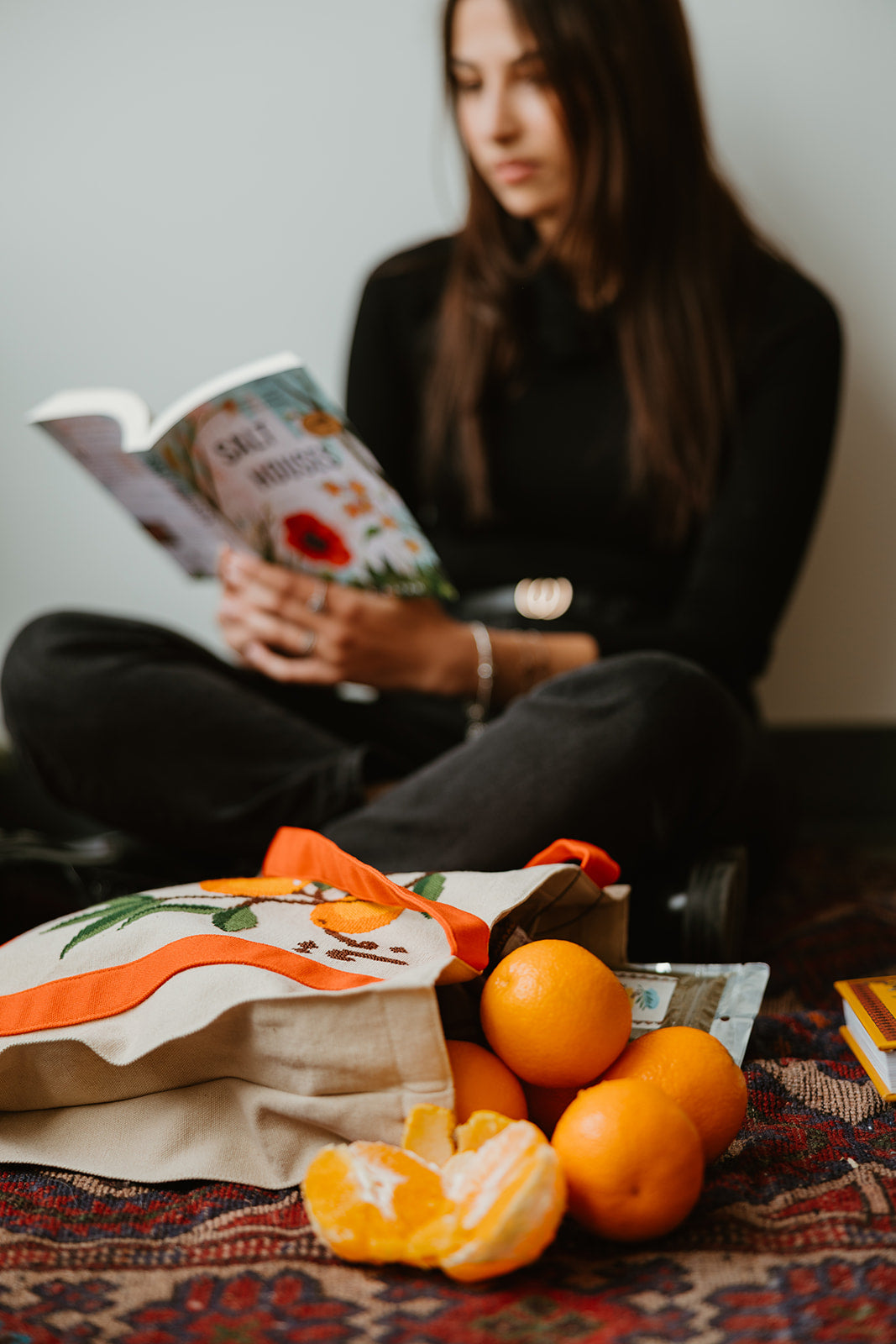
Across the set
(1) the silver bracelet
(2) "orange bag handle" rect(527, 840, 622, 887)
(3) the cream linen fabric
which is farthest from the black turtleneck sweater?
(3) the cream linen fabric

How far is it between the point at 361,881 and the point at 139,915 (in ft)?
0.45

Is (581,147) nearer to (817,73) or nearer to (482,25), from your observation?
(482,25)

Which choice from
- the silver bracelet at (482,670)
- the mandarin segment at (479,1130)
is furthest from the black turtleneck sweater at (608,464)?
the mandarin segment at (479,1130)

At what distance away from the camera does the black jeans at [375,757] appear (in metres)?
0.77

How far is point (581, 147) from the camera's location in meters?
1.04

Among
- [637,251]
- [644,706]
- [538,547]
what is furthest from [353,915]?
[637,251]

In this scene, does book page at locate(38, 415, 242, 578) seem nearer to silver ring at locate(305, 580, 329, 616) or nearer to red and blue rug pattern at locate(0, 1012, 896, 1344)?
silver ring at locate(305, 580, 329, 616)

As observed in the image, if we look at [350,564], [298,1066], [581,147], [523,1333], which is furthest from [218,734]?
[581,147]

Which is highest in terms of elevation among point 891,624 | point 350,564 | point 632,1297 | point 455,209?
point 455,209

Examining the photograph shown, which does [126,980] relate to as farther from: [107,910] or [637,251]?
[637,251]

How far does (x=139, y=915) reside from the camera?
0.62m

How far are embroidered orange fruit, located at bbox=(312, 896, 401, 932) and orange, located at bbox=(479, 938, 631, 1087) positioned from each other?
9 centimetres

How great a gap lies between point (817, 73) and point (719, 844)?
0.95 meters

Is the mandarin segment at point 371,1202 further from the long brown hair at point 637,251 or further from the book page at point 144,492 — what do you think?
the long brown hair at point 637,251
